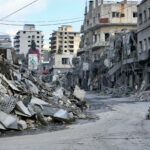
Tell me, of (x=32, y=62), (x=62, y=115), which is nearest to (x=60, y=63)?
(x=32, y=62)

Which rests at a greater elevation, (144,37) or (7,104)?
(144,37)

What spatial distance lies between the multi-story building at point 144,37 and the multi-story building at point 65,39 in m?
120

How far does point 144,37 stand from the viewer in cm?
4600

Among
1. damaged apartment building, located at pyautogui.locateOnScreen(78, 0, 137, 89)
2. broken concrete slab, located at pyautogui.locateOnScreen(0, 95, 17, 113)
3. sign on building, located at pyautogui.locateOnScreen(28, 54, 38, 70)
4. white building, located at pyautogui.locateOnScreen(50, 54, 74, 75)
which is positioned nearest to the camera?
broken concrete slab, located at pyautogui.locateOnScreen(0, 95, 17, 113)

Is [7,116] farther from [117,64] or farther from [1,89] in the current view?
[117,64]

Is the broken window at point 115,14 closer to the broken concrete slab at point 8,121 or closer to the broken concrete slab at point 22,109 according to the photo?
the broken concrete slab at point 22,109

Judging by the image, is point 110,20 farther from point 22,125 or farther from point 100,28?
point 22,125

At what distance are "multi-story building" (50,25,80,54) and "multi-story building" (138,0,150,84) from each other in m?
120

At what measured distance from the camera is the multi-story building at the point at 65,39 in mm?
167875

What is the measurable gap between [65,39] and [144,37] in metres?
124

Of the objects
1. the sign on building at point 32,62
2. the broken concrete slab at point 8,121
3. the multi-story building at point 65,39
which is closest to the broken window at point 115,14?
the sign on building at point 32,62

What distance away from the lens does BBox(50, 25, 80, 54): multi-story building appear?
168m

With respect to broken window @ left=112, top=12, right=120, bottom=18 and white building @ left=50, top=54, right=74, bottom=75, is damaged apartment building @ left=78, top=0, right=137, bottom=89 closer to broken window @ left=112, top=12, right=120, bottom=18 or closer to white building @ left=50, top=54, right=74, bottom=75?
broken window @ left=112, top=12, right=120, bottom=18

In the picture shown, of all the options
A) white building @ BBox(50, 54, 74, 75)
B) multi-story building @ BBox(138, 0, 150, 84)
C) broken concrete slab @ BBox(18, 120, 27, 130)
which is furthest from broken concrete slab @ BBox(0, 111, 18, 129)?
white building @ BBox(50, 54, 74, 75)
